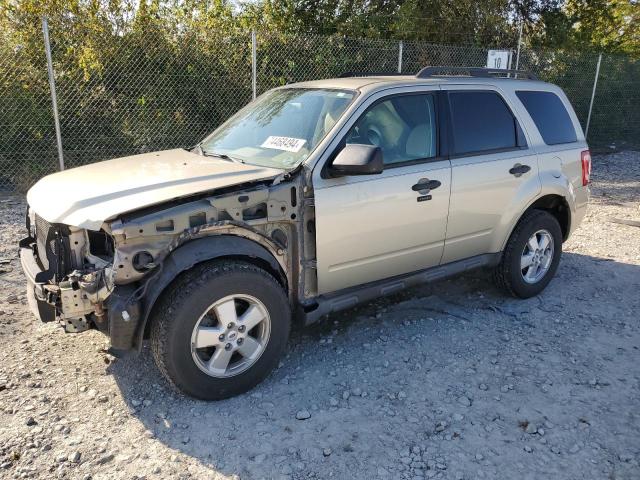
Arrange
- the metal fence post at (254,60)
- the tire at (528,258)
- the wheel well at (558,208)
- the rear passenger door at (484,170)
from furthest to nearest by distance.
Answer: the metal fence post at (254,60) → the wheel well at (558,208) → the tire at (528,258) → the rear passenger door at (484,170)

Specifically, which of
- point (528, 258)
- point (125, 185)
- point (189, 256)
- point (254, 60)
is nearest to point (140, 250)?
point (189, 256)

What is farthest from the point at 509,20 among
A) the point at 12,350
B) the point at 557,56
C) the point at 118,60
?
the point at 12,350

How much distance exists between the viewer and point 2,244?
6.15 m

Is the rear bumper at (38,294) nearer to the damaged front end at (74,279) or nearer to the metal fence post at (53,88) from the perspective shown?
the damaged front end at (74,279)

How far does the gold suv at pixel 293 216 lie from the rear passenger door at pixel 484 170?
14mm

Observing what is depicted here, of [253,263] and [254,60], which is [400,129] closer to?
[253,263]

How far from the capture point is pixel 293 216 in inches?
138

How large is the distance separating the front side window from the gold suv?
0.5 inches

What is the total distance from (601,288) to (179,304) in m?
4.16

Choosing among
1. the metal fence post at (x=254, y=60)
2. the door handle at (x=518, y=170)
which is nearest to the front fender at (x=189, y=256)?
the door handle at (x=518, y=170)

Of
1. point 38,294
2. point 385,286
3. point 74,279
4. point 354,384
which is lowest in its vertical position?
point 354,384

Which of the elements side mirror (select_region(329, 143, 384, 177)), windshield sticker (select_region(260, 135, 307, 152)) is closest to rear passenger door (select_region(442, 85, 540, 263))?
side mirror (select_region(329, 143, 384, 177))

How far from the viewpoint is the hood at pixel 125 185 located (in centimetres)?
304

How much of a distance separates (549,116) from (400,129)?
1.83 metres
